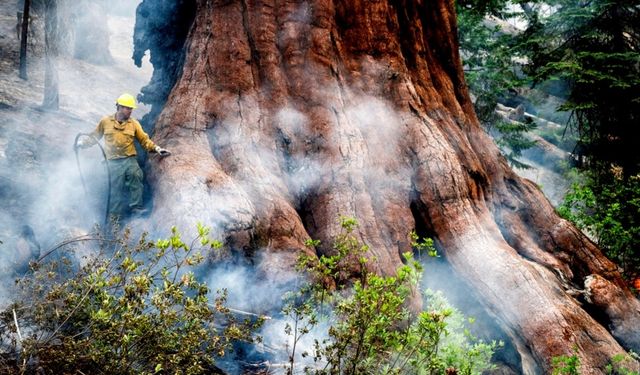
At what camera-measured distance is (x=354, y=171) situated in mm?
5500

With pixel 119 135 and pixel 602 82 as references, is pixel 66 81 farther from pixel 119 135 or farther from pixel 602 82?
pixel 602 82

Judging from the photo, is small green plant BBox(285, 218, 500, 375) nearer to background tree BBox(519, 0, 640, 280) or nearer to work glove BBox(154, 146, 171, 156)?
work glove BBox(154, 146, 171, 156)

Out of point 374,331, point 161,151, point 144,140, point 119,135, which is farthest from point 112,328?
point 119,135

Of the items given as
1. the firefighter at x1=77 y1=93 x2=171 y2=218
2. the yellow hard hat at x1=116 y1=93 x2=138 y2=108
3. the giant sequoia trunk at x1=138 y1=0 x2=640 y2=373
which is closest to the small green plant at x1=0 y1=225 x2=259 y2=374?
the giant sequoia trunk at x1=138 y1=0 x2=640 y2=373

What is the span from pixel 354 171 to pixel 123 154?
2595 mm

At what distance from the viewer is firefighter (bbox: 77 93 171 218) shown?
5.14 m

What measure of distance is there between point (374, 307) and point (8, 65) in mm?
14440

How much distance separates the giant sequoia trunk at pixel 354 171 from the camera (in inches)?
195

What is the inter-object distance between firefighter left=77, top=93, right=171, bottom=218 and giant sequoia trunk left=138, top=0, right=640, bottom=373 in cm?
24

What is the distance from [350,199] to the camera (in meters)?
5.34

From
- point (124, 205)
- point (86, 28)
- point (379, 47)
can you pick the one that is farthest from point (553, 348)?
point (86, 28)

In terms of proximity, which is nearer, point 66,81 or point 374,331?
point 374,331

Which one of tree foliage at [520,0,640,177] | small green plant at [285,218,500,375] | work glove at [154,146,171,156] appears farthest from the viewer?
tree foliage at [520,0,640,177]

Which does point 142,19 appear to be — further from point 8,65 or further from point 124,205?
point 8,65
